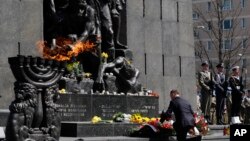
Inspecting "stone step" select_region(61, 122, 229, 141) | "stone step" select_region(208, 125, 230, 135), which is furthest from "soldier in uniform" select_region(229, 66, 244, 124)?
"stone step" select_region(61, 122, 229, 141)

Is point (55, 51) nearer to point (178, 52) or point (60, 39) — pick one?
point (60, 39)

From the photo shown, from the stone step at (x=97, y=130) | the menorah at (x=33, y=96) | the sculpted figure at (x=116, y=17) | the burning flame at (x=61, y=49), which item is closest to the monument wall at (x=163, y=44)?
the sculpted figure at (x=116, y=17)

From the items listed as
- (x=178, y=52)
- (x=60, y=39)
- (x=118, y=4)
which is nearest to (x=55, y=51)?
(x=60, y=39)

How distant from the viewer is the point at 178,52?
26062 mm

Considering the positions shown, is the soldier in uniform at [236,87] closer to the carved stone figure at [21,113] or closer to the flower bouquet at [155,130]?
the flower bouquet at [155,130]

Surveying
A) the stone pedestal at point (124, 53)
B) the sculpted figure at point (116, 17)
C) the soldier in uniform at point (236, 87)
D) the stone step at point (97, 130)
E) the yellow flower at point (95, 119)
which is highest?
the sculpted figure at point (116, 17)

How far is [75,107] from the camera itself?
62.4ft

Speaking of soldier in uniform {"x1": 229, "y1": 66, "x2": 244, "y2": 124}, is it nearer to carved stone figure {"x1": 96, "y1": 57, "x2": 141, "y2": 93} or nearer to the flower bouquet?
carved stone figure {"x1": 96, "y1": 57, "x2": 141, "y2": 93}

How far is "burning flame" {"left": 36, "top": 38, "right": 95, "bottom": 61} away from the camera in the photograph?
19.5 metres

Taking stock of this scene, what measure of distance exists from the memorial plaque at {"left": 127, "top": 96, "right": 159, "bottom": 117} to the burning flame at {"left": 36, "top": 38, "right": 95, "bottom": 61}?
249cm

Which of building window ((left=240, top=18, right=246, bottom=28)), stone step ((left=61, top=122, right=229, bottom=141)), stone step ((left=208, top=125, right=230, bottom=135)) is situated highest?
building window ((left=240, top=18, right=246, bottom=28))

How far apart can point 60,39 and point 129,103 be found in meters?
3.07

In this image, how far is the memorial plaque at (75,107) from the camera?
18641 millimetres

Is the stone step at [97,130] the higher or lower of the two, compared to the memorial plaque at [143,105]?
lower
